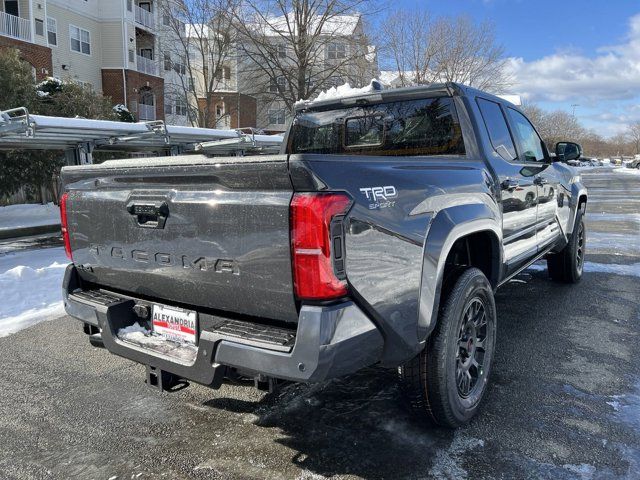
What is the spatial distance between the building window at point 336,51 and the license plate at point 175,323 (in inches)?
915

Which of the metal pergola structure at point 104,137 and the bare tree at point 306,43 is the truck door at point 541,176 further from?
the bare tree at point 306,43

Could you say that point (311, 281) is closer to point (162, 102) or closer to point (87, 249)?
point (87, 249)

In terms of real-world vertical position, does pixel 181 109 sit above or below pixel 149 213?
above

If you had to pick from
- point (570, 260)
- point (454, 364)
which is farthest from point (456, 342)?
point (570, 260)

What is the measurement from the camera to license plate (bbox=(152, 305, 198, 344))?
8.52 ft

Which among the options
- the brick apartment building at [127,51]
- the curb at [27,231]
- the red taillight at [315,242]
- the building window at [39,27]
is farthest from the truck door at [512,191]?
the building window at [39,27]

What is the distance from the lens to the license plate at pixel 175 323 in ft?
8.52

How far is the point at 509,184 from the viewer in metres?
3.85

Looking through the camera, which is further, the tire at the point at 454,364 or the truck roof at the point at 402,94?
the truck roof at the point at 402,94

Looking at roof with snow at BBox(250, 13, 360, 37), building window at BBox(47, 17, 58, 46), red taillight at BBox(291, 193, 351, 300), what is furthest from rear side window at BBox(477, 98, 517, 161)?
building window at BBox(47, 17, 58, 46)

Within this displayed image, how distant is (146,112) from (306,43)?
12.8 metres

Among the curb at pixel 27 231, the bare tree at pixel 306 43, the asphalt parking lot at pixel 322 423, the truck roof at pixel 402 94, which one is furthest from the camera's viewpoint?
A: the bare tree at pixel 306 43

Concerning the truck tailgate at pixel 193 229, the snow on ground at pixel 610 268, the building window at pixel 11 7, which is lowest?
the snow on ground at pixel 610 268

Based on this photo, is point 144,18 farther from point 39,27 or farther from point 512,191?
point 512,191
